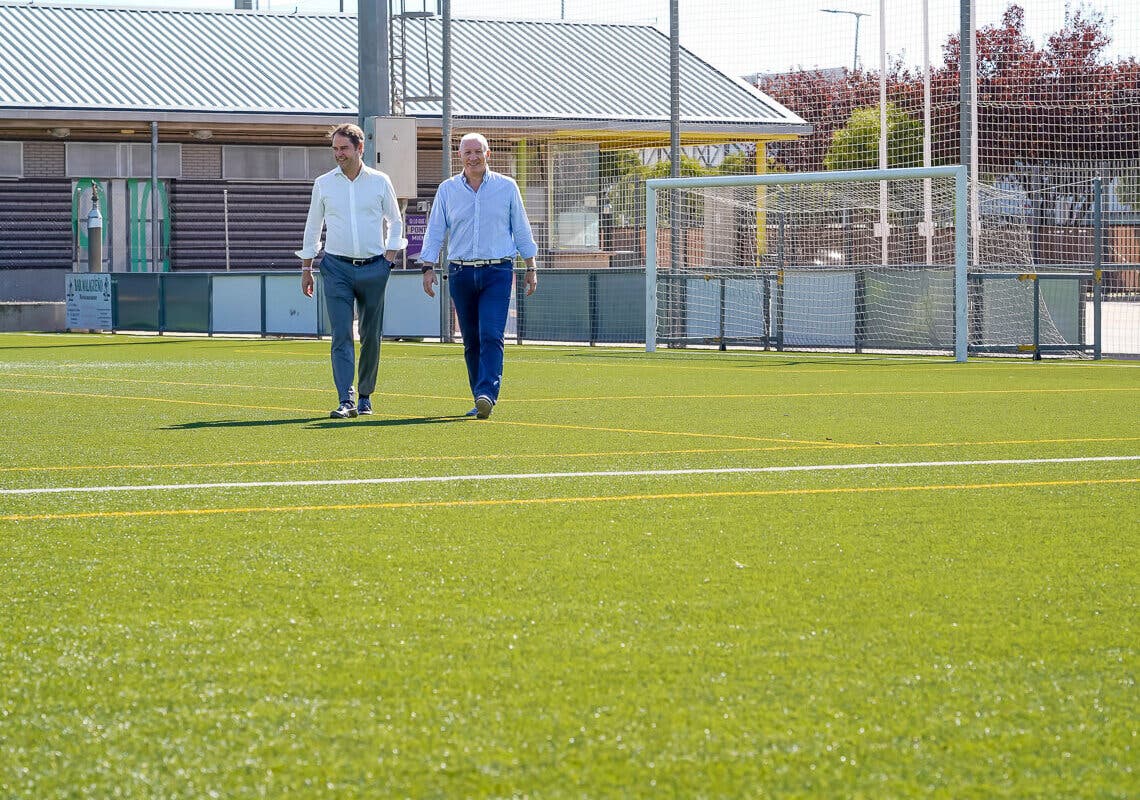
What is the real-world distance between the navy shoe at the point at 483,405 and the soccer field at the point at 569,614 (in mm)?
1265

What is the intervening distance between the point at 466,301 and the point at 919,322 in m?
12.2

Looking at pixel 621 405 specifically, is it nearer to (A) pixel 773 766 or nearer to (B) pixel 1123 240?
(A) pixel 773 766

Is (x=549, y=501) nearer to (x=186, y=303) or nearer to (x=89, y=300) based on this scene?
(x=186, y=303)

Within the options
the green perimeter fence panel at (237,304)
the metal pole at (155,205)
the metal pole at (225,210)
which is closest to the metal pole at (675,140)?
the green perimeter fence panel at (237,304)

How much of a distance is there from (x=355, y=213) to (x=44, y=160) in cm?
2908

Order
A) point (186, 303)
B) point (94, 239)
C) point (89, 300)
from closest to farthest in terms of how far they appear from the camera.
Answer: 1. point (186, 303)
2. point (89, 300)
3. point (94, 239)

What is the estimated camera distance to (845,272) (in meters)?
23.5

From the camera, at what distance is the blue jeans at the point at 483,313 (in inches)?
429

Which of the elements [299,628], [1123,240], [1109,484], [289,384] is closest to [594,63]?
[1123,240]

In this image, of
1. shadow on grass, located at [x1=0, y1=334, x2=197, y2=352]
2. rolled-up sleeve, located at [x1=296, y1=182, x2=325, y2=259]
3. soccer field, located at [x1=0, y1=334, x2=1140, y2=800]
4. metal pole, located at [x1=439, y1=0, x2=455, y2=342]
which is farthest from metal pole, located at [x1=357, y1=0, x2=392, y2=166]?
soccer field, located at [x1=0, y1=334, x2=1140, y2=800]

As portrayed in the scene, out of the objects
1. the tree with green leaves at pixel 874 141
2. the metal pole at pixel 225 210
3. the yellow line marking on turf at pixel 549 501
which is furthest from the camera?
the metal pole at pixel 225 210

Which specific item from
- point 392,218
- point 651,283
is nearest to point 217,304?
point 651,283

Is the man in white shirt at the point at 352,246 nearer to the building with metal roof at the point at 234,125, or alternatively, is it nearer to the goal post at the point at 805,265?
the goal post at the point at 805,265

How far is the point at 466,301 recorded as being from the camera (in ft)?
36.6
